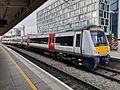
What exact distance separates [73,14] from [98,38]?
190 ft

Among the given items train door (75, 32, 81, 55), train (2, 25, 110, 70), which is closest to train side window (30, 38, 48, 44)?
train (2, 25, 110, 70)

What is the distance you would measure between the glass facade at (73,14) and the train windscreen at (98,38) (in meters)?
30.3

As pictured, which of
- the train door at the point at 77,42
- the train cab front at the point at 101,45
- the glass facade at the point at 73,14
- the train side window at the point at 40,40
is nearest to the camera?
the train cab front at the point at 101,45

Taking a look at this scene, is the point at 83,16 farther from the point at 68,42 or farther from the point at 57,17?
the point at 68,42

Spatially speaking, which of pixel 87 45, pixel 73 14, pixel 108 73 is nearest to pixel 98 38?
pixel 87 45

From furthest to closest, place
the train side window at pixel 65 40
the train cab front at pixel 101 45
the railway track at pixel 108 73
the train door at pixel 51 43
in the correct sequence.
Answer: the train door at pixel 51 43 → the train side window at pixel 65 40 → the train cab front at pixel 101 45 → the railway track at pixel 108 73

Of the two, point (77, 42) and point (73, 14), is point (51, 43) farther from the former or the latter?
point (73, 14)

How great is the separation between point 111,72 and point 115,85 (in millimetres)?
3617

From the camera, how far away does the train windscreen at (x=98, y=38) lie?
13.2 meters

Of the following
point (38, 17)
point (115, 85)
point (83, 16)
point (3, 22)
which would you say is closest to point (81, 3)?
point (83, 16)

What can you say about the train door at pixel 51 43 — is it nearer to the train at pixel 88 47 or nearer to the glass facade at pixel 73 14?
the train at pixel 88 47

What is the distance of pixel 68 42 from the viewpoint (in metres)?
16.0

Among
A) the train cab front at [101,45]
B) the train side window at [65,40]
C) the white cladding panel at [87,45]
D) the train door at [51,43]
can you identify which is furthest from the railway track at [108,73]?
the train door at [51,43]

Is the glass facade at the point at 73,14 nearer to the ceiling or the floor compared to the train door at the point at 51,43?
nearer to the ceiling
